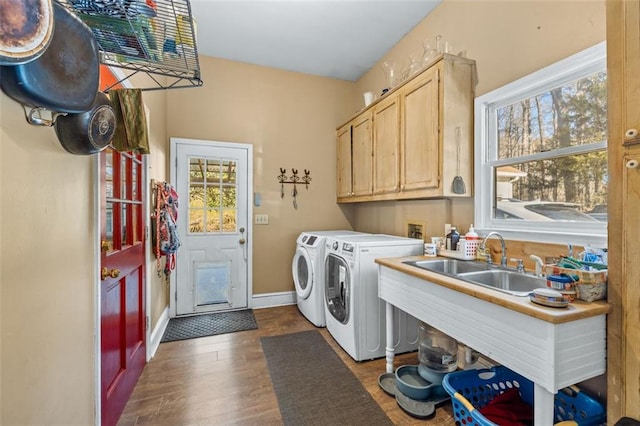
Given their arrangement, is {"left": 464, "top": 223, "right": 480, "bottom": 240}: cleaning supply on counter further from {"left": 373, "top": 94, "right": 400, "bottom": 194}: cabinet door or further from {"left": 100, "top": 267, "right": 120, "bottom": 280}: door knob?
{"left": 100, "top": 267, "right": 120, "bottom": 280}: door knob

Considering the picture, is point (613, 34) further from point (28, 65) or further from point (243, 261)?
point (243, 261)

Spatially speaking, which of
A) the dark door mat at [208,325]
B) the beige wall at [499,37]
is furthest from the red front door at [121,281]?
the beige wall at [499,37]

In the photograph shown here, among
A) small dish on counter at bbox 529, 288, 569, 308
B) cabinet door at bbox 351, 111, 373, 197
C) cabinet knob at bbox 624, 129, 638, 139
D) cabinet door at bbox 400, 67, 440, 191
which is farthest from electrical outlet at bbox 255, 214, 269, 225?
cabinet knob at bbox 624, 129, 638, 139

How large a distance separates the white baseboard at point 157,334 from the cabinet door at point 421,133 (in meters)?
2.52

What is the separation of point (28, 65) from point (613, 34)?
1.97 m

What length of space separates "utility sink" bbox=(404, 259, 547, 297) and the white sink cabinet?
0.17 m

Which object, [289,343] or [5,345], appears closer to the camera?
[5,345]

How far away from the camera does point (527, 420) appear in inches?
57.0

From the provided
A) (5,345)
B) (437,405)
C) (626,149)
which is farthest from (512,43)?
(5,345)

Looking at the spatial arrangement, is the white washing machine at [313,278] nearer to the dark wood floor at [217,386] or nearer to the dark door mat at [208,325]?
the dark wood floor at [217,386]

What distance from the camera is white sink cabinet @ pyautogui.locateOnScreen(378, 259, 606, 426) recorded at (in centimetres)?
101

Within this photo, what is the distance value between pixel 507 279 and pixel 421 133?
1224mm

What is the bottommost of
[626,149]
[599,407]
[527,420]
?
[527,420]

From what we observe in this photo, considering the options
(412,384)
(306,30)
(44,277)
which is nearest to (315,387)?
(412,384)
